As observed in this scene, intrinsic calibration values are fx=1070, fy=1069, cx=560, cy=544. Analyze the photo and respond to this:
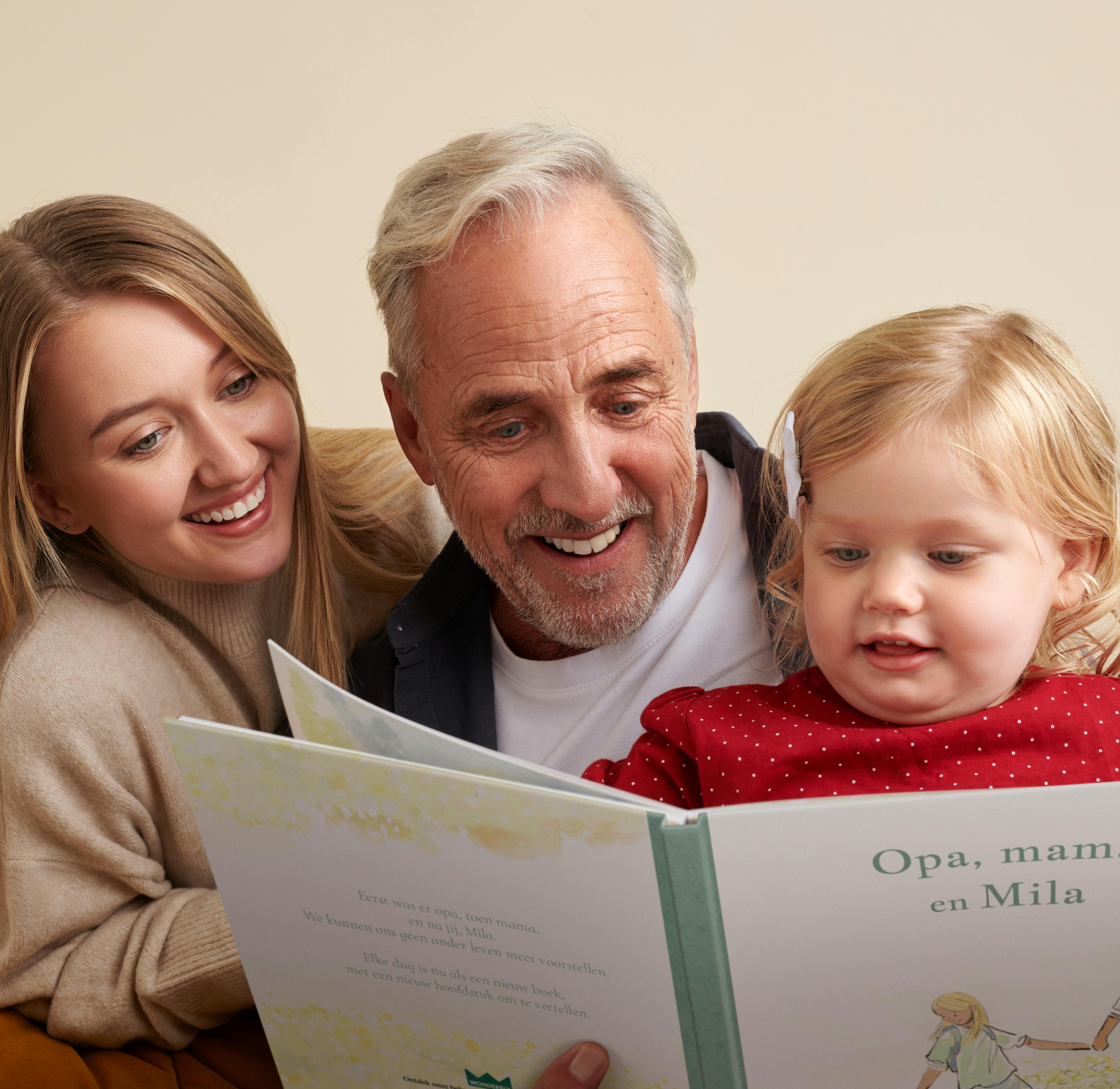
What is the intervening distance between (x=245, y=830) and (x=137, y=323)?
2.50 ft

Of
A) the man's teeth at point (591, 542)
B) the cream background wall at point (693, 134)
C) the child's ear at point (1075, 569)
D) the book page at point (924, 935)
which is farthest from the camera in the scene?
the cream background wall at point (693, 134)

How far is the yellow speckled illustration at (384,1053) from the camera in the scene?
1.02 m

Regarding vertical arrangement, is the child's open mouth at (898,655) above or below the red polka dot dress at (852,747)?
above

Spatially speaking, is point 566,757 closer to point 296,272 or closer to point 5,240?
point 5,240

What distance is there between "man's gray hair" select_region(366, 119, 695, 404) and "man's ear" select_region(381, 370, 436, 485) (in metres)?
0.04

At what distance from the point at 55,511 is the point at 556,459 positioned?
78cm

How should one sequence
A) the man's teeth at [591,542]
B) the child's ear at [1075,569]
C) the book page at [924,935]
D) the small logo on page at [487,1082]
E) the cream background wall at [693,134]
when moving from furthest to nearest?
the cream background wall at [693,134] < the man's teeth at [591,542] < the child's ear at [1075,569] < the small logo on page at [487,1082] < the book page at [924,935]

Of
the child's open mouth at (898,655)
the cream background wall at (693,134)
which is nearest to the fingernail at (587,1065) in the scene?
the child's open mouth at (898,655)

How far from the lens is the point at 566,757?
1.56 meters

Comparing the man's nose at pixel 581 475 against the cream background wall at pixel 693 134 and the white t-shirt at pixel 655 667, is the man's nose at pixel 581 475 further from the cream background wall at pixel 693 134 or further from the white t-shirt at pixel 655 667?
the cream background wall at pixel 693 134

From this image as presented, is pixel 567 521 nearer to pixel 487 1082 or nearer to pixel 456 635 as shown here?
pixel 456 635

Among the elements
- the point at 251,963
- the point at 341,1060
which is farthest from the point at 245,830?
the point at 341,1060

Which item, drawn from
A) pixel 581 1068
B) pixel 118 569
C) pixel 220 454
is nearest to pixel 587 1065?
pixel 581 1068

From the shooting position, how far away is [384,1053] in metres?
1.08
